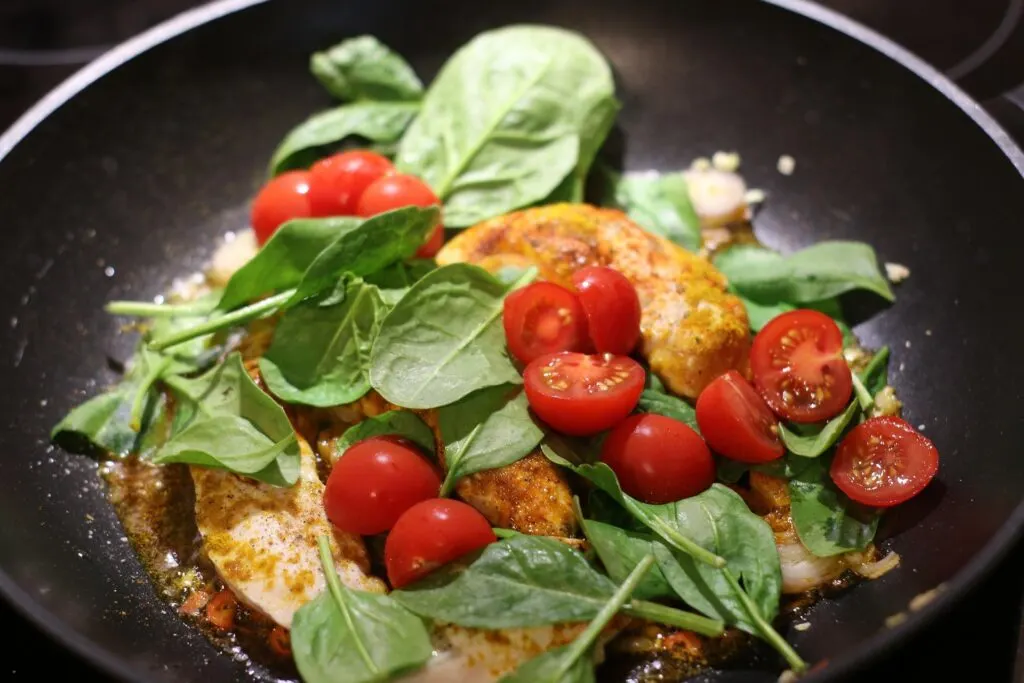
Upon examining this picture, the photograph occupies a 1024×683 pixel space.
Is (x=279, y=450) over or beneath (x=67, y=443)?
over

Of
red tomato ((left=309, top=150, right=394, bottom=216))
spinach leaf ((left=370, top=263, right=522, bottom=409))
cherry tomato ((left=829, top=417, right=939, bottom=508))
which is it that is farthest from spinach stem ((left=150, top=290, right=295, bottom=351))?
cherry tomato ((left=829, top=417, right=939, bottom=508))

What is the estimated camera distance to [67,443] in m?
2.09

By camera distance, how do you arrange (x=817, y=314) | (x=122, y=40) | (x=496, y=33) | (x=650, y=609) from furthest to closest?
(x=122, y=40), (x=496, y=33), (x=817, y=314), (x=650, y=609)

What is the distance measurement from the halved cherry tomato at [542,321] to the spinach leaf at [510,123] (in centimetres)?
63

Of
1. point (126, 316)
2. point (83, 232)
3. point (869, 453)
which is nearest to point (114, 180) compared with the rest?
point (83, 232)

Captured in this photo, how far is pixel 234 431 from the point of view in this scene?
1.90 metres

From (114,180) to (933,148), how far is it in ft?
7.77

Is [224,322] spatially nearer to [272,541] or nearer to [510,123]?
[272,541]

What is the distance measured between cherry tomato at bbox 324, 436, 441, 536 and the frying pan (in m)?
0.38

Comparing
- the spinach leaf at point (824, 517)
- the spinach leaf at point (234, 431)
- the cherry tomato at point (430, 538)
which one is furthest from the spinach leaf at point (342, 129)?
the spinach leaf at point (824, 517)

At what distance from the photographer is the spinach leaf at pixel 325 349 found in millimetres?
2018

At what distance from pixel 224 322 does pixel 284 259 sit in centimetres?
21

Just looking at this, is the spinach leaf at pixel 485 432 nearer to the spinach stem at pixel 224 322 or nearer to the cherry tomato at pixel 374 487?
the cherry tomato at pixel 374 487

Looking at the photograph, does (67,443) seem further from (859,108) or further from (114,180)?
(859,108)
